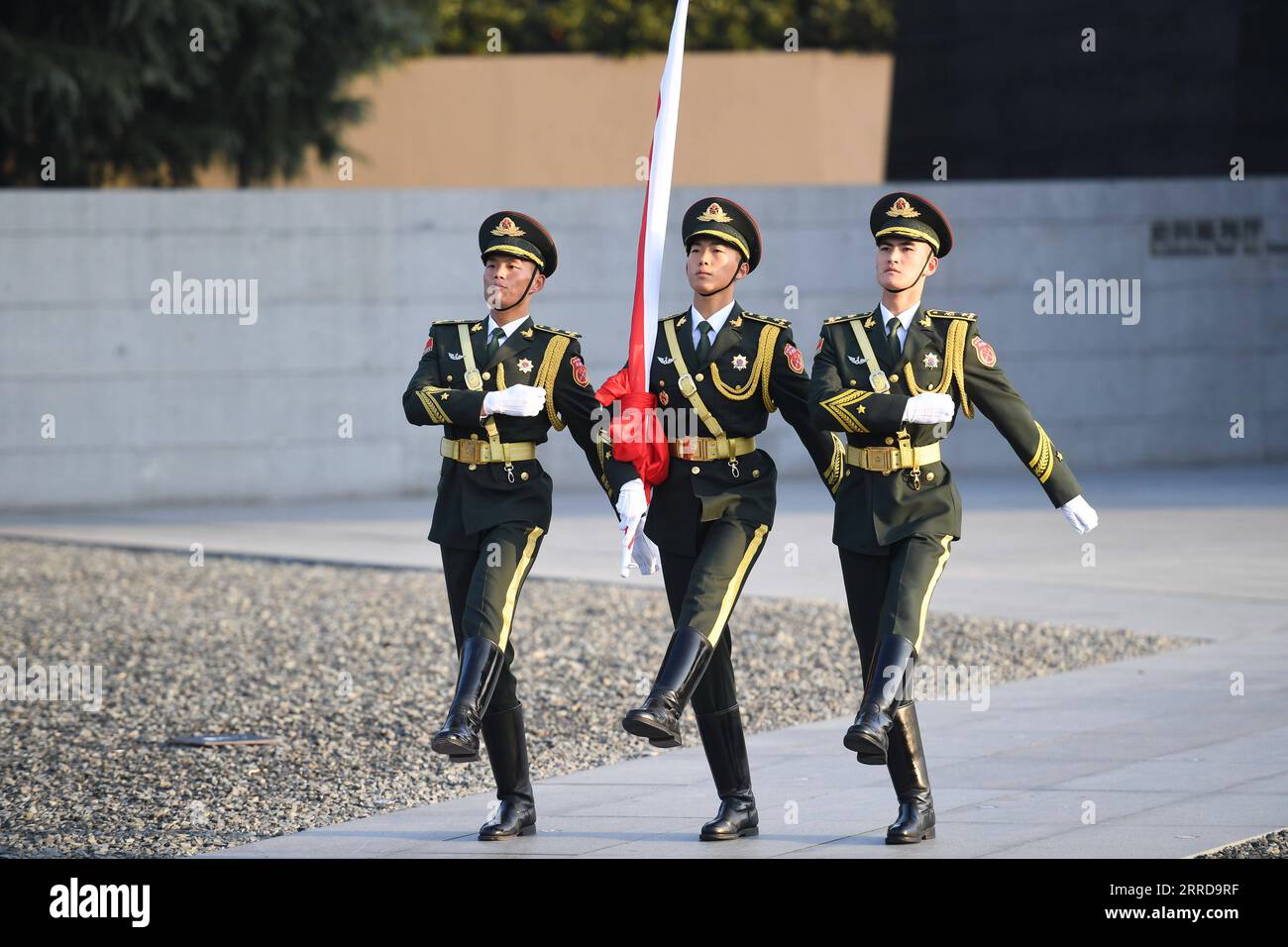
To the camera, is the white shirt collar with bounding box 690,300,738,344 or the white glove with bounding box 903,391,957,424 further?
the white shirt collar with bounding box 690,300,738,344

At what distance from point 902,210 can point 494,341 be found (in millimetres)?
1334

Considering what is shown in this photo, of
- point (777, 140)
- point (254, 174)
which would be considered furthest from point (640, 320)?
point (777, 140)

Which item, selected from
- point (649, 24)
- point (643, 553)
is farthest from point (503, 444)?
point (649, 24)

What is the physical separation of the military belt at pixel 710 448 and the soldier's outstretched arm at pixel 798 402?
16 centimetres

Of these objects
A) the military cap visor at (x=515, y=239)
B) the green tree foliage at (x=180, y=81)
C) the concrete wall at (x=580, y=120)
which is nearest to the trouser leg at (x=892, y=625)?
the military cap visor at (x=515, y=239)

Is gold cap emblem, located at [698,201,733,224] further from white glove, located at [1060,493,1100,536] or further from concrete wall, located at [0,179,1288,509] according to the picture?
concrete wall, located at [0,179,1288,509]

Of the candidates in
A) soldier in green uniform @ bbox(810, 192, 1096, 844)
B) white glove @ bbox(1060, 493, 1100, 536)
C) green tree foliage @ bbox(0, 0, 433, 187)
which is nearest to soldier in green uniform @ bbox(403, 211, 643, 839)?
soldier in green uniform @ bbox(810, 192, 1096, 844)

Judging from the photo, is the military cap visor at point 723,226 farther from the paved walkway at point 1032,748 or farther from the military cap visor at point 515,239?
the paved walkway at point 1032,748

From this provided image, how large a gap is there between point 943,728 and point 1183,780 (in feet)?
4.43

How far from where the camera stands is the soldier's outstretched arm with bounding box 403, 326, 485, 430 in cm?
629

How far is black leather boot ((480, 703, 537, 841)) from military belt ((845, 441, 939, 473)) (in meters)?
1.36

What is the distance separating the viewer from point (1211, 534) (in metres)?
14.3

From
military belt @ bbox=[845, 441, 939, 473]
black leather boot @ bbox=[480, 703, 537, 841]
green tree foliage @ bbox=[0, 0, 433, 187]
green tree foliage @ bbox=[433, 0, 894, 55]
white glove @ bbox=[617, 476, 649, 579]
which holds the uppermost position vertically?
green tree foliage @ bbox=[433, 0, 894, 55]

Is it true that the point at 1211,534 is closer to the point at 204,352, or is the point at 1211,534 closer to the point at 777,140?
the point at 204,352
